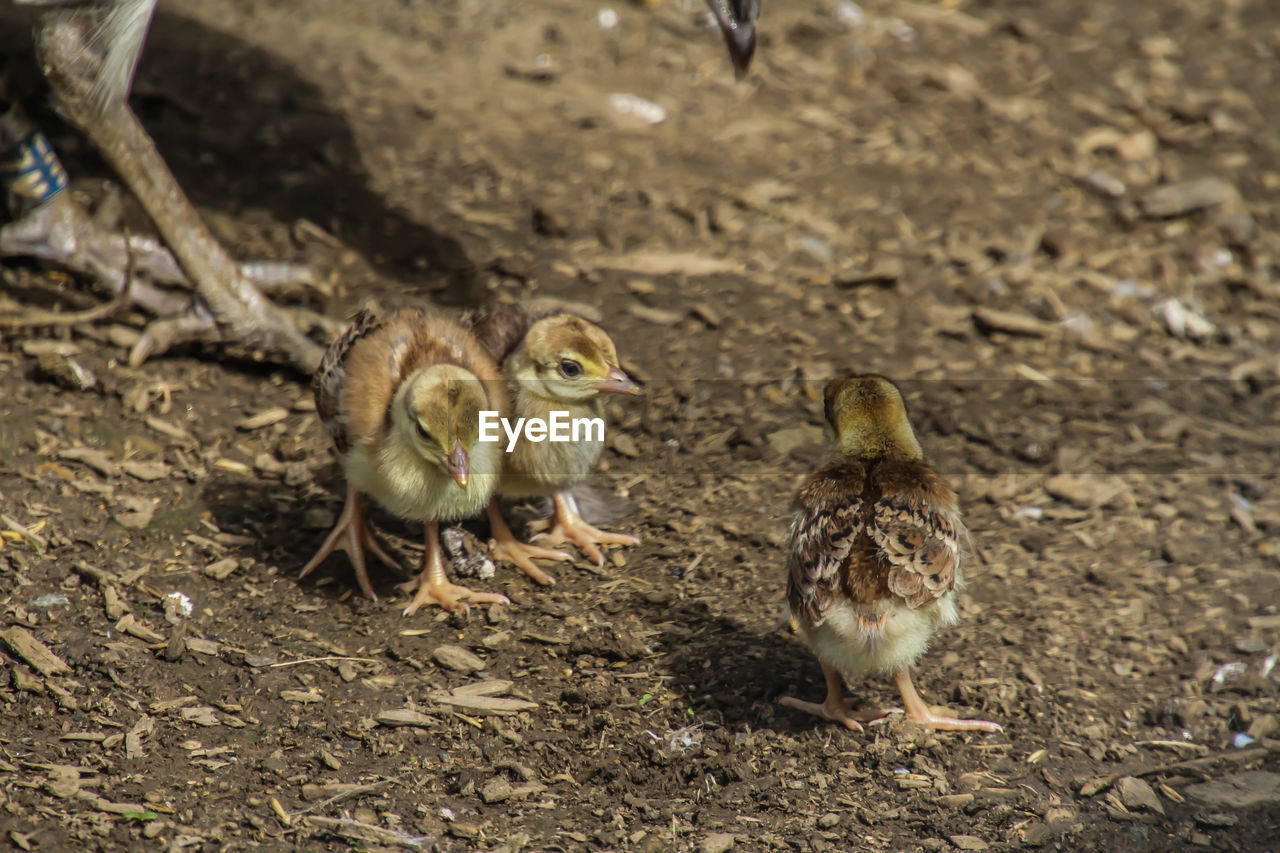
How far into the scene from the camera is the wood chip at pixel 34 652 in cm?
389

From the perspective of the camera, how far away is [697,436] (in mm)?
5438

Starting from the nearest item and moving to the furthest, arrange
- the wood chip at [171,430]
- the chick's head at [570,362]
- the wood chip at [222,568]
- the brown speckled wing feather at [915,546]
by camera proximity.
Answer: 1. the brown speckled wing feather at [915,546]
2. the chick's head at [570,362]
3. the wood chip at [222,568]
4. the wood chip at [171,430]

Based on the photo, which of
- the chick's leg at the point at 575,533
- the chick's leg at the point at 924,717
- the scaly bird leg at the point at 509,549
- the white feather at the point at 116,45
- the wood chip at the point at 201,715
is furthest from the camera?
the white feather at the point at 116,45

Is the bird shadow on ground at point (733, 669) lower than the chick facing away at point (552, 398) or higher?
lower

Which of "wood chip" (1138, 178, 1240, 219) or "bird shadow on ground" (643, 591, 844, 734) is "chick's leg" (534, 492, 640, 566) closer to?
"bird shadow on ground" (643, 591, 844, 734)

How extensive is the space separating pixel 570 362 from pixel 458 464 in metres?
0.65

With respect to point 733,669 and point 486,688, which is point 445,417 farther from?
point 733,669

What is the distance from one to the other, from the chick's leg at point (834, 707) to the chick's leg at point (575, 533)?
1148mm

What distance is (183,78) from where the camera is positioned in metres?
7.33

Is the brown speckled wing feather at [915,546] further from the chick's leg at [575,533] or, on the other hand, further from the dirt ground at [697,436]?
the chick's leg at [575,533]

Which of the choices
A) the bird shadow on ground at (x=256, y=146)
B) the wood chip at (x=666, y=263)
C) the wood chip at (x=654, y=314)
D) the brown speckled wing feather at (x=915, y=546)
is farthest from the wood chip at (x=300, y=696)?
the wood chip at (x=666, y=263)

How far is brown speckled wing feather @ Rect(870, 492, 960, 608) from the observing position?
3.59 metres

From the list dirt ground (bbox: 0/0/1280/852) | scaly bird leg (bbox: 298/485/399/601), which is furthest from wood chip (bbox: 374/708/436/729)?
scaly bird leg (bbox: 298/485/399/601)

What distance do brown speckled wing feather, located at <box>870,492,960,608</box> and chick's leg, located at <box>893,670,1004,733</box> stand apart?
1.31 feet
